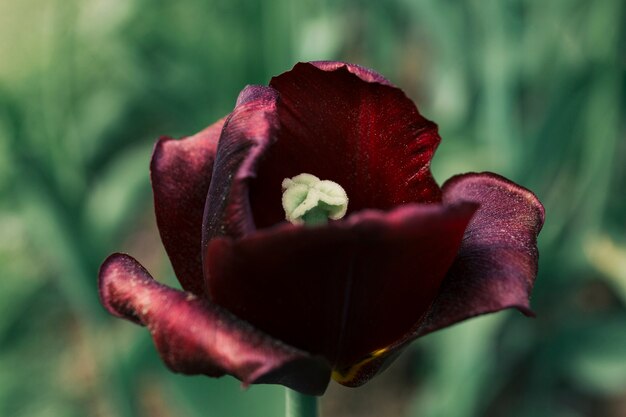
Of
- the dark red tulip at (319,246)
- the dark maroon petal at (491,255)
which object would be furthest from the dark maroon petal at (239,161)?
the dark maroon petal at (491,255)

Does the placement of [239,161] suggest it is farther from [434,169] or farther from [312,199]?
[434,169]

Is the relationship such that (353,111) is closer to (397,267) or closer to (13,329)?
(397,267)

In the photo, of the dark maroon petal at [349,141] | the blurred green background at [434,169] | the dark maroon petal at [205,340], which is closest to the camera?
the dark maroon petal at [205,340]

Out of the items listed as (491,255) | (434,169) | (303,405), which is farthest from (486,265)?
(434,169)

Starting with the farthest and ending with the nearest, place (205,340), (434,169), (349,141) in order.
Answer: (434,169)
(349,141)
(205,340)

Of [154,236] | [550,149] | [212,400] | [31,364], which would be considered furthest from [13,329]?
[550,149]

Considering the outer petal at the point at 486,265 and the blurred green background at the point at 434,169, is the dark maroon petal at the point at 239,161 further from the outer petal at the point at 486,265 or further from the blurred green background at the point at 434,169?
the blurred green background at the point at 434,169

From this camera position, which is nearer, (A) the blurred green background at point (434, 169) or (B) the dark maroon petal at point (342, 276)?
(B) the dark maroon petal at point (342, 276)
